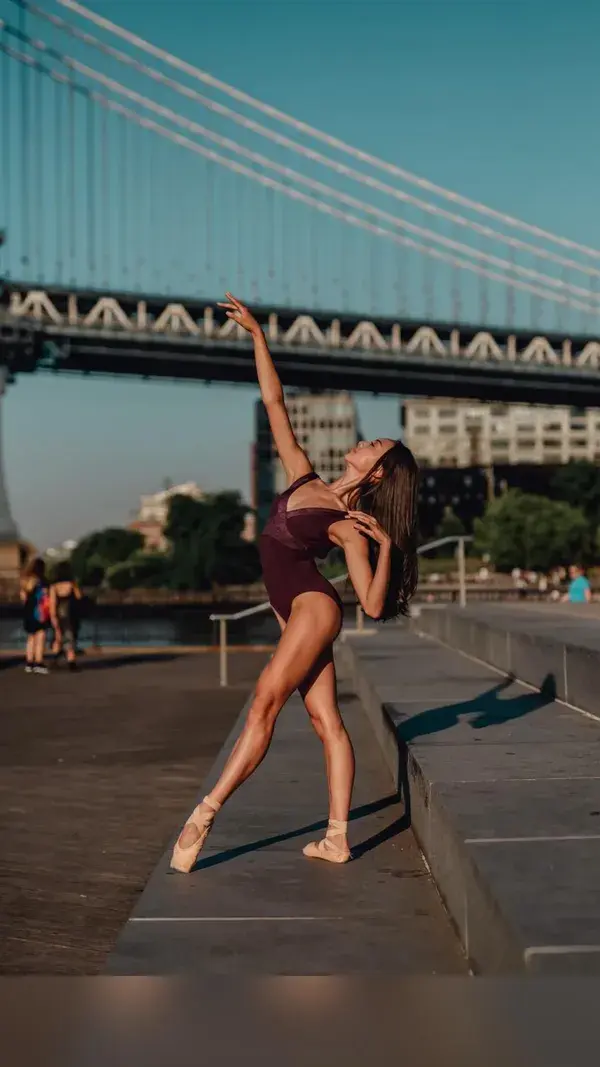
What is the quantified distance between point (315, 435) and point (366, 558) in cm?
15501

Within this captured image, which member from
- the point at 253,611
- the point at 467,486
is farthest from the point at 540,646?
the point at 467,486

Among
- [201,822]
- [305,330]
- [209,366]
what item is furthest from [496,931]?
[305,330]

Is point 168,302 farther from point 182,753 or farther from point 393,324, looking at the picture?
point 182,753

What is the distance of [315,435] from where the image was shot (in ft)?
521

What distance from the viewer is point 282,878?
13.8ft

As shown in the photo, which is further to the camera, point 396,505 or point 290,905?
point 396,505

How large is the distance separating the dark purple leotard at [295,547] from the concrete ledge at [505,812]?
0.73 m

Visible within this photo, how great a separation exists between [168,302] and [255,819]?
73.7 metres

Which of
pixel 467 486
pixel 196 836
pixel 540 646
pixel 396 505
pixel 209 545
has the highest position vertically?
pixel 467 486

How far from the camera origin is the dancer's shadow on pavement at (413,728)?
470 cm

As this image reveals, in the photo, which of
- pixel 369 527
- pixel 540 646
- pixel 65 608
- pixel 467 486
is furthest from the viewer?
pixel 467 486

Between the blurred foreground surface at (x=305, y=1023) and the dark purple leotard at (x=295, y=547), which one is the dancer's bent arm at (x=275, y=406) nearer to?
the dark purple leotard at (x=295, y=547)

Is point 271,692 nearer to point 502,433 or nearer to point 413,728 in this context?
point 413,728

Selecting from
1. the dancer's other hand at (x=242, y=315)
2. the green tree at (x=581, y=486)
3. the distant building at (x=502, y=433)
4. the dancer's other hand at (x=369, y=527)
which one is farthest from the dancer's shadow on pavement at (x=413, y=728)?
the distant building at (x=502, y=433)
